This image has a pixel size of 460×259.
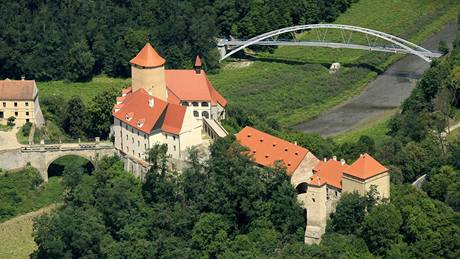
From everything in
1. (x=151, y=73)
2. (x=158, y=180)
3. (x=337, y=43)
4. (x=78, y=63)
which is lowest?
(x=158, y=180)

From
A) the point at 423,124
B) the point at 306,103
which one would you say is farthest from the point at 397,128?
the point at 306,103

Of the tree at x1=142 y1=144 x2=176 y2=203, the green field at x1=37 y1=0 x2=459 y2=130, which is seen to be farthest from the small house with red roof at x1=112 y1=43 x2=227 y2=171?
the green field at x1=37 y1=0 x2=459 y2=130

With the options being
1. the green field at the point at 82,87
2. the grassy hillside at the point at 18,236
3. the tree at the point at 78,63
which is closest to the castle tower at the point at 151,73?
the grassy hillside at the point at 18,236

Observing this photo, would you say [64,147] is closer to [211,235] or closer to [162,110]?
[162,110]

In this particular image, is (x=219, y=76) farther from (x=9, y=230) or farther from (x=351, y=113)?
(x=9, y=230)

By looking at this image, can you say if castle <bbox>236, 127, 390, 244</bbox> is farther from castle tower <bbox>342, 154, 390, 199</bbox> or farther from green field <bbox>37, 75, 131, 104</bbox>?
green field <bbox>37, 75, 131, 104</bbox>

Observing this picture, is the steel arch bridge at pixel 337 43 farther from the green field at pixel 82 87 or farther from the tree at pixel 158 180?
the tree at pixel 158 180

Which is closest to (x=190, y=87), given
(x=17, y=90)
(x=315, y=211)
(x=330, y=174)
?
(x=17, y=90)

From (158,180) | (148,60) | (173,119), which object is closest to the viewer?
(158,180)
